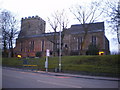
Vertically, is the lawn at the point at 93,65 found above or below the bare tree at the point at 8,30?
below

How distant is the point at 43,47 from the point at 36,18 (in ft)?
67.4

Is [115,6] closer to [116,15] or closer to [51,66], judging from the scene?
[116,15]

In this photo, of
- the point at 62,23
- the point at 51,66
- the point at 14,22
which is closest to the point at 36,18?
the point at 14,22

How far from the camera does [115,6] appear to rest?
20.8 meters

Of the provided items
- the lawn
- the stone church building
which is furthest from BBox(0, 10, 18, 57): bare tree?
the lawn

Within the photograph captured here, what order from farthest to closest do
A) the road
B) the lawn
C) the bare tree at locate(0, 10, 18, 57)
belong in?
the bare tree at locate(0, 10, 18, 57) < the lawn < the road

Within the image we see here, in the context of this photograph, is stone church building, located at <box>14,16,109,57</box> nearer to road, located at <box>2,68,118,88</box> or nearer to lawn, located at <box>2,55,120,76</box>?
lawn, located at <box>2,55,120,76</box>

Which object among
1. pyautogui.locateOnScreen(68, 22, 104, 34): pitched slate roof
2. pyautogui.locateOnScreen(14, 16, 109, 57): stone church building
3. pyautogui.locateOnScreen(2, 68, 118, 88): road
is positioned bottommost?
pyautogui.locateOnScreen(2, 68, 118, 88): road

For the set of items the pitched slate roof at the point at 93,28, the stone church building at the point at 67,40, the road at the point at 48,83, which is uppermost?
the pitched slate roof at the point at 93,28

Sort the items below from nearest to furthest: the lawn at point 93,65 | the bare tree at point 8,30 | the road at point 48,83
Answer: the road at point 48,83 < the lawn at point 93,65 < the bare tree at point 8,30

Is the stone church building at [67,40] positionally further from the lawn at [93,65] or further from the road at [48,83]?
the road at [48,83]

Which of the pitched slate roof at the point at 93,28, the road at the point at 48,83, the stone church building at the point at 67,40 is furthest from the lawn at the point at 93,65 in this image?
the pitched slate roof at the point at 93,28

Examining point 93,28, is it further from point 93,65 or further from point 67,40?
point 93,65

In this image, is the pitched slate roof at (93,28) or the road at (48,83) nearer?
the road at (48,83)
